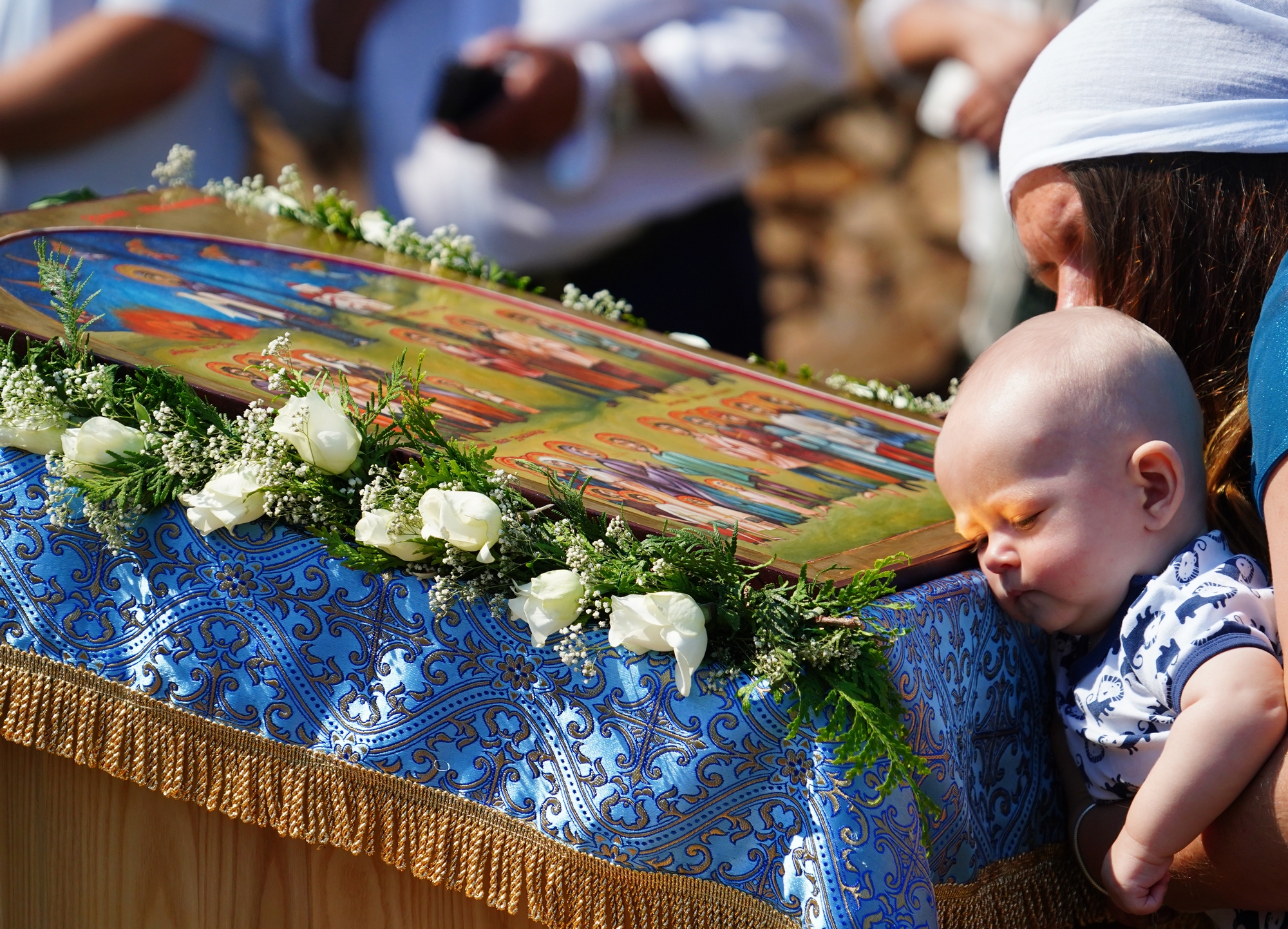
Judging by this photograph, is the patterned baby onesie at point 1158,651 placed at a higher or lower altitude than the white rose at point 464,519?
lower

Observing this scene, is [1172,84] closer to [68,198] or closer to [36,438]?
[36,438]

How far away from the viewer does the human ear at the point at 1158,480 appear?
1334 mm

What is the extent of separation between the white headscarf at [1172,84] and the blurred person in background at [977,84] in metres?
2.02

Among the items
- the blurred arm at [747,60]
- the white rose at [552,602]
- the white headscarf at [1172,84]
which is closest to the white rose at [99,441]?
the white rose at [552,602]

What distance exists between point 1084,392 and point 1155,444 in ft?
0.29

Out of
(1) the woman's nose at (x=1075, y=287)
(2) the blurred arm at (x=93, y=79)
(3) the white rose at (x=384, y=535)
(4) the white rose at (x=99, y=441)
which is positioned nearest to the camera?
(3) the white rose at (x=384, y=535)

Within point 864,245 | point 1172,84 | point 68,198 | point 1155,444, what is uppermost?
point 1172,84

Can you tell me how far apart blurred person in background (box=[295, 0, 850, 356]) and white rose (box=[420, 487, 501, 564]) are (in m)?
2.84

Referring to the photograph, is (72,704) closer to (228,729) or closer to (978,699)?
(228,729)

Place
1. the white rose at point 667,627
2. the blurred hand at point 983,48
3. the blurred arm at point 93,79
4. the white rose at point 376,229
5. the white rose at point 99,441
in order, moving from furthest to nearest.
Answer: the blurred arm at point 93,79 → the blurred hand at point 983,48 → the white rose at point 376,229 → the white rose at point 99,441 → the white rose at point 667,627

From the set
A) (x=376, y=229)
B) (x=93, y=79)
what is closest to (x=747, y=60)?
(x=376, y=229)

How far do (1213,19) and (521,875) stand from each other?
1.22 metres

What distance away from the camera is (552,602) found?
1272mm

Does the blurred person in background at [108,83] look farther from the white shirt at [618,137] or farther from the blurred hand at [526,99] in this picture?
the blurred hand at [526,99]
